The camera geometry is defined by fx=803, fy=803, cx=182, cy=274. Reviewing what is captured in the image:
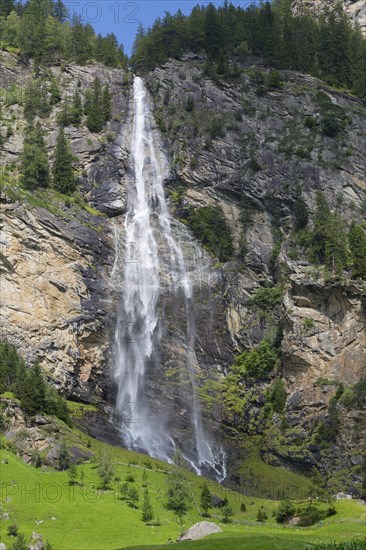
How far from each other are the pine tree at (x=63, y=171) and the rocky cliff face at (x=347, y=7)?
2517 inches

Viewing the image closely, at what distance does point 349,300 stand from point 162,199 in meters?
27.0

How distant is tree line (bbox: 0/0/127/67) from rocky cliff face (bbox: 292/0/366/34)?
35.6 metres

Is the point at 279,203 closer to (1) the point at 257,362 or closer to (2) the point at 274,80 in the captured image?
(1) the point at 257,362

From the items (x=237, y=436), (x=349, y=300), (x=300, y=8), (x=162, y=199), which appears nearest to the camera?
(x=237, y=436)

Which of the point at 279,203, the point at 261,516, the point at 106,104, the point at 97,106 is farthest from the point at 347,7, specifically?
the point at 261,516

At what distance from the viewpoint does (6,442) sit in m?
61.3

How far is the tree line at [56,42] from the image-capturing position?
11638cm

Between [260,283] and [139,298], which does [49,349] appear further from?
[260,283]

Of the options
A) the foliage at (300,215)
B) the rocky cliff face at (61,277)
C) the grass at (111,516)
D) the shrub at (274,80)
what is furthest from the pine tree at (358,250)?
the shrub at (274,80)

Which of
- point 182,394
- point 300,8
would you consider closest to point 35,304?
point 182,394

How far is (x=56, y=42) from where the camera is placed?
383 feet

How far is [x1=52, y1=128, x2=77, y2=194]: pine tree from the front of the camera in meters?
91.4

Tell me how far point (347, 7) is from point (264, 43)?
30.3 metres

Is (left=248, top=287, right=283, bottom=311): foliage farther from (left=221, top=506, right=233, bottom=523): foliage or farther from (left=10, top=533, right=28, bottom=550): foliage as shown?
(left=10, top=533, right=28, bottom=550): foliage
